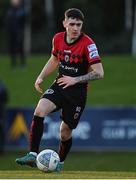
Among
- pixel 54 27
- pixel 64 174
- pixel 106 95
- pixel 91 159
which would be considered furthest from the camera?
pixel 54 27

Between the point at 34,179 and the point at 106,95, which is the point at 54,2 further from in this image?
the point at 34,179

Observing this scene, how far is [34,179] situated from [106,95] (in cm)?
1692

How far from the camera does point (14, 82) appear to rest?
32.1 metres

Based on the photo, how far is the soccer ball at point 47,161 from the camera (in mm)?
14711

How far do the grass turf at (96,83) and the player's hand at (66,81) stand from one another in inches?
528

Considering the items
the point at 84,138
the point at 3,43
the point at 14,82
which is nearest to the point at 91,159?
the point at 84,138

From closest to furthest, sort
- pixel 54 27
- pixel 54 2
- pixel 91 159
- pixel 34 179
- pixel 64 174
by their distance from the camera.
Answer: pixel 34 179 → pixel 64 174 → pixel 91 159 → pixel 54 27 → pixel 54 2

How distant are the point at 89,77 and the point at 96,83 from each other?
58.4 ft

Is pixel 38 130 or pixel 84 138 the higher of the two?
pixel 38 130

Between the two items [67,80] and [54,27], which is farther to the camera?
[54,27]

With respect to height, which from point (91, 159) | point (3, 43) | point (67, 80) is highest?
point (67, 80)

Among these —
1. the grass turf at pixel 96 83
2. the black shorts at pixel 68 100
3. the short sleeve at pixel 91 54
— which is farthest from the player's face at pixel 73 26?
the grass turf at pixel 96 83

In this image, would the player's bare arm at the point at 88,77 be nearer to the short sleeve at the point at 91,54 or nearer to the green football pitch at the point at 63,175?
the short sleeve at the point at 91,54

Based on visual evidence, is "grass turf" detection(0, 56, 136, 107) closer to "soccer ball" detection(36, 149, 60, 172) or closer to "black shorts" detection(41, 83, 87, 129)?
"black shorts" detection(41, 83, 87, 129)
